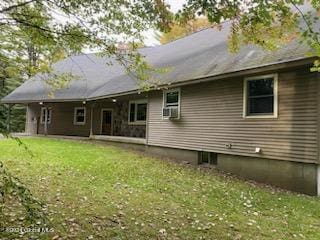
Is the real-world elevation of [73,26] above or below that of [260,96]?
above

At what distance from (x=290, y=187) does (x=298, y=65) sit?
3.21 metres

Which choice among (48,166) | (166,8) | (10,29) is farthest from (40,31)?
(48,166)

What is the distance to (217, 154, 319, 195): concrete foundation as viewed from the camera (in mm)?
8906

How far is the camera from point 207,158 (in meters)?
13.0

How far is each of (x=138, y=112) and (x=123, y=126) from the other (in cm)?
192

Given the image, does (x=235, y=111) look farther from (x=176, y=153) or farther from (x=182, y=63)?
(x=182, y=63)

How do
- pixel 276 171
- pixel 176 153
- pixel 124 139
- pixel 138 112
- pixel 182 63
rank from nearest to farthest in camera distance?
pixel 276 171, pixel 176 153, pixel 182 63, pixel 124 139, pixel 138 112

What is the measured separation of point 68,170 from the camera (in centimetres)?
977

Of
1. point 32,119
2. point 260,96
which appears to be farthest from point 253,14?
point 32,119

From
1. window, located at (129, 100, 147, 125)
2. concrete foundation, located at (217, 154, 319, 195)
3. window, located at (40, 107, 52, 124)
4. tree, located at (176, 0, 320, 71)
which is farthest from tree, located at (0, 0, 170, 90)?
window, located at (40, 107, 52, 124)

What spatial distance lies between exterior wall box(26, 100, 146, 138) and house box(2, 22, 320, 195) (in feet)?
3.85

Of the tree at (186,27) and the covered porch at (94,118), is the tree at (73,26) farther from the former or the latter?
the covered porch at (94,118)

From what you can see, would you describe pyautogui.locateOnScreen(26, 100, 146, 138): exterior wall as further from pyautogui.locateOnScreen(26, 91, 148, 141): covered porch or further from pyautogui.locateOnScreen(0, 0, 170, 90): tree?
pyautogui.locateOnScreen(0, 0, 170, 90): tree

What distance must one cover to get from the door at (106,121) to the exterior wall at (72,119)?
0.69 feet
